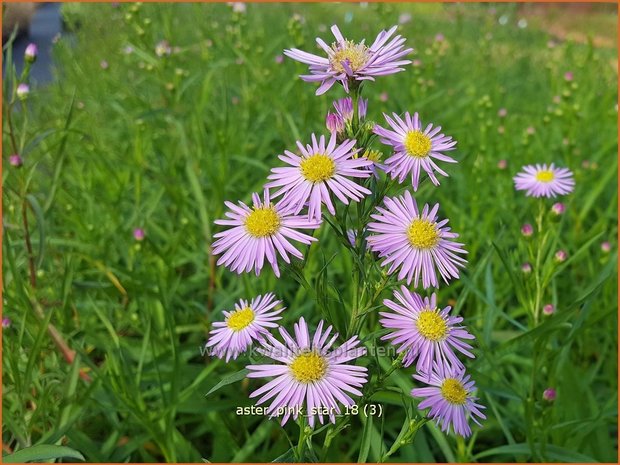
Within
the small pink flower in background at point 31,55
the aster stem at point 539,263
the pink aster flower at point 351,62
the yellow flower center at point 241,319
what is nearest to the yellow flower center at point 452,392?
the yellow flower center at point 241,319

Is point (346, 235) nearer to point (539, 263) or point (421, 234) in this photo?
point (421, 234)

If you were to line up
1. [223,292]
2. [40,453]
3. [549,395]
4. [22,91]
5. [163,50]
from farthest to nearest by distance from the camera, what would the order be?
1. [163,50]
2. [223,292]
3. [22,91]
4. [549,395]
5. [40,453]

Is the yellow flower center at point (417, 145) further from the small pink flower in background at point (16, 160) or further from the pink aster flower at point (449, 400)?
the small pink flower in background at point (16, 160)

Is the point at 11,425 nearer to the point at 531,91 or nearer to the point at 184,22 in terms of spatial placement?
the point at 531,91

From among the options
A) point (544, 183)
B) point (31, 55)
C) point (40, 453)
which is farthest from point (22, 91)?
point (544, 183)

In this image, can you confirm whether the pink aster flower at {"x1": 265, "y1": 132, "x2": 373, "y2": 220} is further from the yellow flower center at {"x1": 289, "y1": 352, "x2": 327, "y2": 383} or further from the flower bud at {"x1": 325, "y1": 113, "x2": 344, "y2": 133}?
the yellow flower center at {"x1": 289, "y1": 352, "x2": 327, "y2": 383}

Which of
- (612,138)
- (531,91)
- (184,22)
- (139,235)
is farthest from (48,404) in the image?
(184,22)

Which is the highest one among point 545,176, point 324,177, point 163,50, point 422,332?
point 163,50
